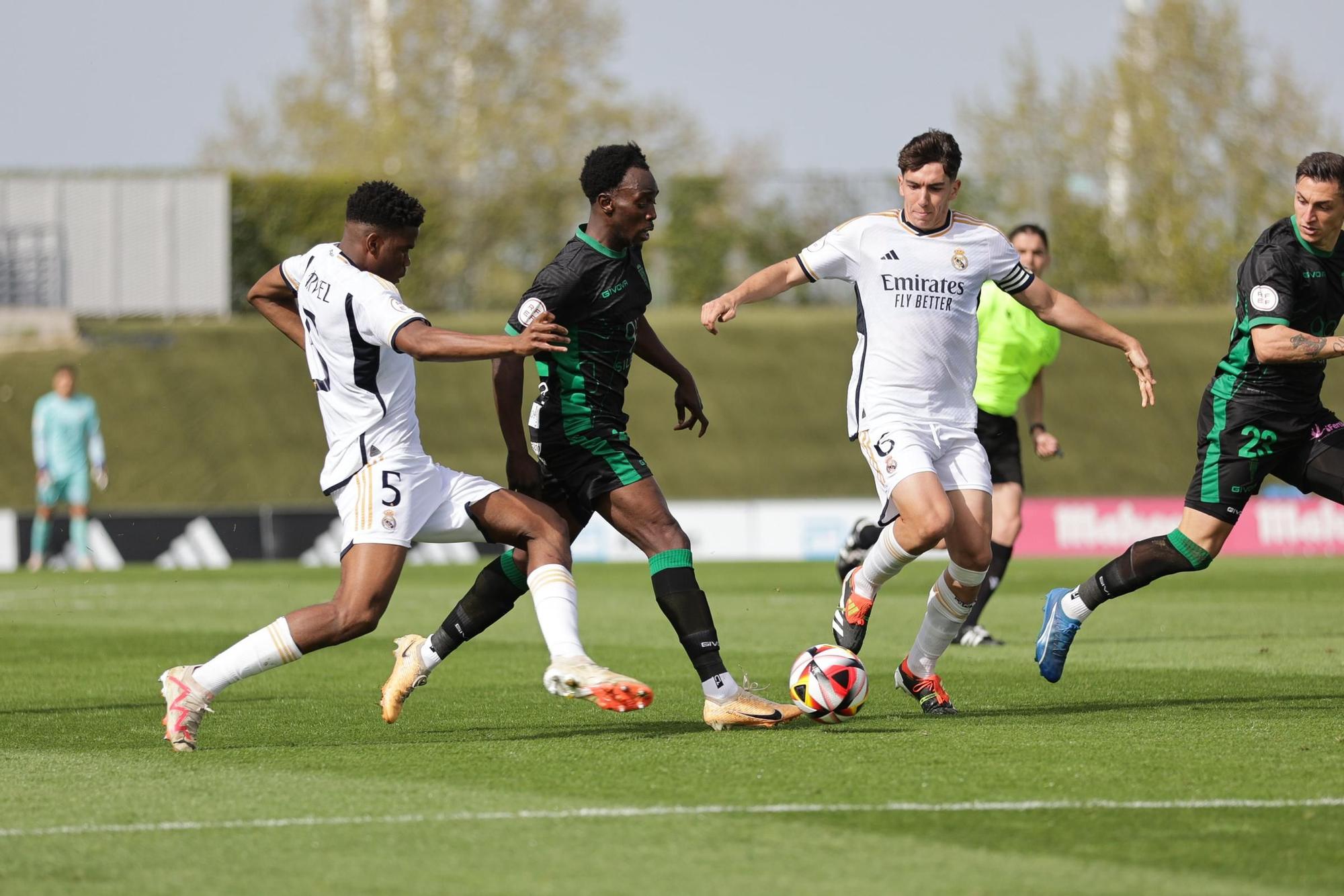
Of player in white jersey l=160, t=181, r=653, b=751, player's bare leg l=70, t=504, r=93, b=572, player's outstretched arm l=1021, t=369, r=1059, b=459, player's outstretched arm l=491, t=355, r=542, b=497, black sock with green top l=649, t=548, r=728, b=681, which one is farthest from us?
player's bare leg l=70, t=504, r=93, b=572

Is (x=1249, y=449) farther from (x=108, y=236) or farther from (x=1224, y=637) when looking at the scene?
(x=108, y=236)

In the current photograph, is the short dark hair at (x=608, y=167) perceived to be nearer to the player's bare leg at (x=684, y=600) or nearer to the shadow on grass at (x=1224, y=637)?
the player's bare leg at (x=684, y=600)

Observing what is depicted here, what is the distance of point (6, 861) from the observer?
4887 millimetres

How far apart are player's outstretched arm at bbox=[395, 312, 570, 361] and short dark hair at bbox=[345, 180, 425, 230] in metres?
0.58

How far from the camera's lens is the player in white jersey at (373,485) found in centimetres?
678

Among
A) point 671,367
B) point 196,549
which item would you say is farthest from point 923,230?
point 196,549

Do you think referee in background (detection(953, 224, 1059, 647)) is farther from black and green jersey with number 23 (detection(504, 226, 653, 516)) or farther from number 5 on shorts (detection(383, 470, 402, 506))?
number 5 on shorts (detection(383, 470, 402, 506))

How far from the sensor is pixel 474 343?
6395 mm

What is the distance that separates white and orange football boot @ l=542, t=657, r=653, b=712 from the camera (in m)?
6.46

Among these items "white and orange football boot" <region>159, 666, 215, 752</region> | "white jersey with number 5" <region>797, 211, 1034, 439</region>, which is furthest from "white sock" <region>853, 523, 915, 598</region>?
"white and orange football boot" <region>159, 666, 215, 752</region>

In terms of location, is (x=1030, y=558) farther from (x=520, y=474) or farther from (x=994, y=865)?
(x=994, y=865)

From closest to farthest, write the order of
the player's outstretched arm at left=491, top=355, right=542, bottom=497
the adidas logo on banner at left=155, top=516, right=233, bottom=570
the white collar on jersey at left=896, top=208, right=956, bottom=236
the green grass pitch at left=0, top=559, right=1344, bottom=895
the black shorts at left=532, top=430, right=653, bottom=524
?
1. the green grass pitch at left=0, top=559, right=1344, bottom=895
2. the player's outstretched arm at left=491, top=355, right=542, bottom=497
3. the black shorts at left=532, top=430, right=653, bottom=524
4. the white collar on jersey at left=896, top=208, right=956, bottom=236
5. the adidas logo on banner at left=155, top=516, right=233, bottom=570

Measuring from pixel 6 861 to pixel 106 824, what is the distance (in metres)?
0.52

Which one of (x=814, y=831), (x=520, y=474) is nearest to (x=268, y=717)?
(x=520, y=474)
